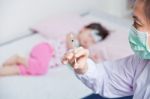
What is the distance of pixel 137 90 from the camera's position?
38.3 inches

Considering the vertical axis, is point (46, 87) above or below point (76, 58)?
below

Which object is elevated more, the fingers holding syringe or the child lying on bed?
the fingers holding syringe

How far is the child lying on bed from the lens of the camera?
78.2 inches

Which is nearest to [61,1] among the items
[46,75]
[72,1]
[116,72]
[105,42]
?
[72,1]

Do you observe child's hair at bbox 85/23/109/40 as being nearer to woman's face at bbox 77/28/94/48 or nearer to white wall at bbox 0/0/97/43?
woman's face at bbox 77/28/94/48

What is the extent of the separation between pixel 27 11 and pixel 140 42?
1617mm

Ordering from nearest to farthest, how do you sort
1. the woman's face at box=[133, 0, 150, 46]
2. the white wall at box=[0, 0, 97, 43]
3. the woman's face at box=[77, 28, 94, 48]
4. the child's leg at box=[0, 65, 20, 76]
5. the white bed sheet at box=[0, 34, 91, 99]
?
the woman's face at box=[133, 0, 150, 46] < the white bed sheet at box=[0, 34, 91, 99] < the child's leg at box=[0, 65, 20, 76] < the woman's face at box=[77, 28, 94, 48] < the white wall at box=[0, 0, 97, 43]

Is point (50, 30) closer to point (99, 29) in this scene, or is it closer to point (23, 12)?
point (23, 12)

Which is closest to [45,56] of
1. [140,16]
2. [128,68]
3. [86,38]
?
[86,38]

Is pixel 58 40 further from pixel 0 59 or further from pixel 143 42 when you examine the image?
pixel 143 42

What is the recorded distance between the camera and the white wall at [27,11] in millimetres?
2340

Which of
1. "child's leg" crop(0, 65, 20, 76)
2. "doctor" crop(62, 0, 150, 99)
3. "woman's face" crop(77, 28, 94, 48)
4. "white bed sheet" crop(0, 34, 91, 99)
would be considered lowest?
"white bed sheet" crop(0, 34, 91, 99)

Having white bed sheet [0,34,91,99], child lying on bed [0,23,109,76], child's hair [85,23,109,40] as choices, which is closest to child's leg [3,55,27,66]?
child lying on bed [0,23,109,76]

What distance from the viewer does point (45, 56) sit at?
2.07 metres
